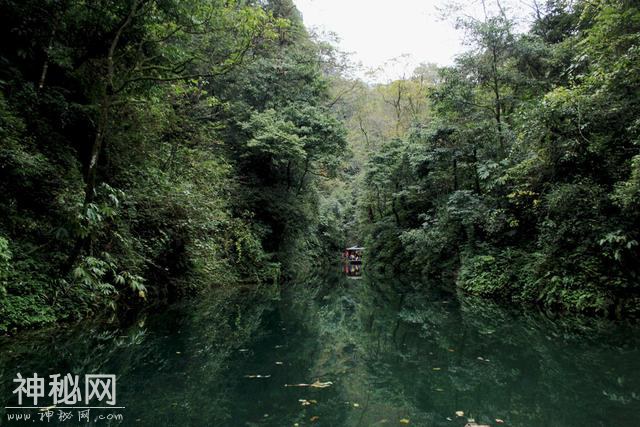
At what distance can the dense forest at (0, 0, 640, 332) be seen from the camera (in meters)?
5.95

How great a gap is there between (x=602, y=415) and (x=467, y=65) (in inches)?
501

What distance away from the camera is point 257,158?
54.9 ft

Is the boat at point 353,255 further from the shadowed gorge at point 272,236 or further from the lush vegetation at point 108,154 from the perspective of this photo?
the lush vegetation at point 108,154

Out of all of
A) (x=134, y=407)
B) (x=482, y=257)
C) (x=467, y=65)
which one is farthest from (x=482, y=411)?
(x=467, y=65)

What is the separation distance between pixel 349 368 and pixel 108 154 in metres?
6.34

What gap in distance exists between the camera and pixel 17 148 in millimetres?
5652

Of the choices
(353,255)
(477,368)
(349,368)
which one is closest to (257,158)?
(349,368)

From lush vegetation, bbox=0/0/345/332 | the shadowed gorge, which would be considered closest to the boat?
the shadowed gorge

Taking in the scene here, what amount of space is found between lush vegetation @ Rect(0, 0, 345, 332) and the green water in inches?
36.7

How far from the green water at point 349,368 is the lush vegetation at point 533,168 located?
1891 millimetres

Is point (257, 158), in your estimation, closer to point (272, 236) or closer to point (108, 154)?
point (272, 236)

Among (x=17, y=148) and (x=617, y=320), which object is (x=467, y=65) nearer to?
(x=617, y=320)

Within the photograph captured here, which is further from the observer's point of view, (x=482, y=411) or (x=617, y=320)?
(x=617, y=320)

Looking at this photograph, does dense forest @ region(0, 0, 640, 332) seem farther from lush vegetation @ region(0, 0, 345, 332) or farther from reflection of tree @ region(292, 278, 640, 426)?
reflection of tree @ region(292, 278, 640, 426)
